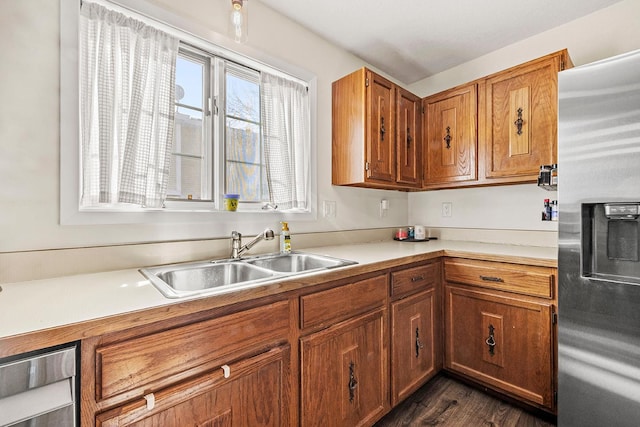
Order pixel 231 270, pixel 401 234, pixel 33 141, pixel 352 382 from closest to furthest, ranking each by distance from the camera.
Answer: pixel 33 141 → pixel 352 382 → pixel 231 270 → pixel 401 234

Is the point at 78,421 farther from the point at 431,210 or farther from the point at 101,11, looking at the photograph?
the point at 431,210

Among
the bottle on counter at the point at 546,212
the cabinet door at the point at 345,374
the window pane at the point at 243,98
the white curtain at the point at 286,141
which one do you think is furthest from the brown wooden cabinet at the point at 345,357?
the bottle on counter at the point at 546,212

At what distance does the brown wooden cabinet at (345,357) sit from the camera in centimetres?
120

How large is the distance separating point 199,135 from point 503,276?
1.95m

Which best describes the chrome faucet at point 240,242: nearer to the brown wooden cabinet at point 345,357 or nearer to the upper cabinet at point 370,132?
the brown wooden cabinet at point 345,357

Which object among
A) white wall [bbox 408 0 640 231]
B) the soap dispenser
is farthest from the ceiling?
the soap dispenser

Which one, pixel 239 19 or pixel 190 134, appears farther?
pixel 190 134

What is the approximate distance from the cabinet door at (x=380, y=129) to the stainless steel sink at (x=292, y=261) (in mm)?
715

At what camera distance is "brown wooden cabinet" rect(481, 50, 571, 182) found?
1823 mm

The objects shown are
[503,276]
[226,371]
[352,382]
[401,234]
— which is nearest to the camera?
[226,371]

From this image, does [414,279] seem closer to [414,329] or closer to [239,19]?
[414,329]

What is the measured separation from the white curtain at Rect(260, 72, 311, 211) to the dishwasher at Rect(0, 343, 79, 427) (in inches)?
50.9

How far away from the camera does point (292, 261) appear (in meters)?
1.73

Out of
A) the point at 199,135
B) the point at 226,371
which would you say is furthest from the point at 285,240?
the point at 226,371
